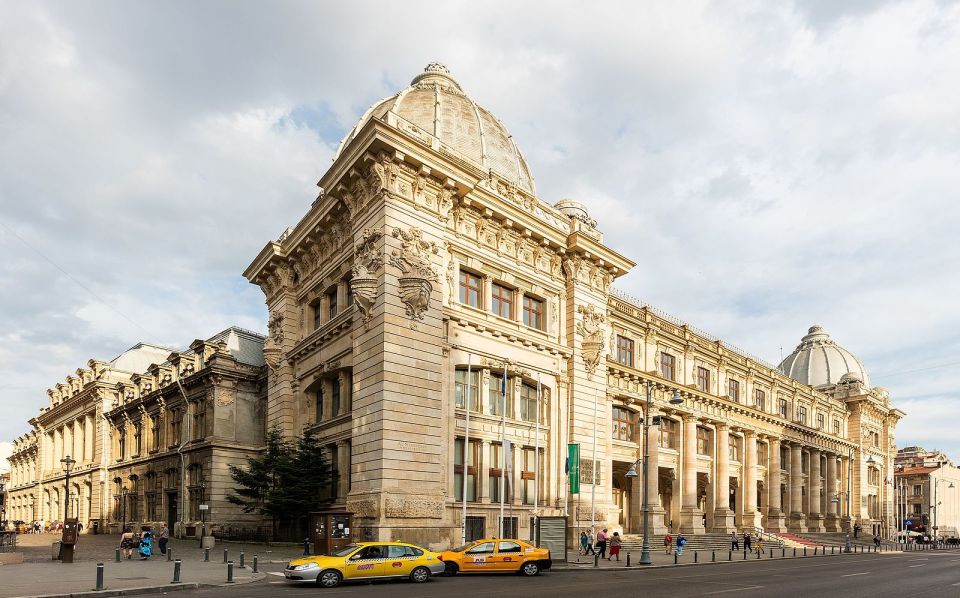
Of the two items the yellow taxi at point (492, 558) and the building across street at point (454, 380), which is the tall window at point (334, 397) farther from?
the yellow taxi at point (492, 558)

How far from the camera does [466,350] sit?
125ft

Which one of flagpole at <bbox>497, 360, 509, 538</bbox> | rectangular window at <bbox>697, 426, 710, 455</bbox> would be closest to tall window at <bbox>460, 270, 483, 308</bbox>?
flagpole at <bbox>497, 360, 509, 538</bbox>

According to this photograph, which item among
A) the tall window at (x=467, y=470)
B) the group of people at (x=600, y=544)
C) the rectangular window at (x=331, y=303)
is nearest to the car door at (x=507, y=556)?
the tall window at (x=467, y=470)

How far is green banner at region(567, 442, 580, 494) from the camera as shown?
40.7 m

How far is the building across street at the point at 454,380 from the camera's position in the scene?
34969mm

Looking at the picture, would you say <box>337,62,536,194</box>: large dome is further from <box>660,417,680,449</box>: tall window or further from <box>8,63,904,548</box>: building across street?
<box>660,417,680,449</box>: tall window

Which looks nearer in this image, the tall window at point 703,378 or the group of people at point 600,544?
the group of people at point 600,544

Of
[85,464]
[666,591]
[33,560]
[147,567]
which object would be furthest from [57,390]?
[666,591]

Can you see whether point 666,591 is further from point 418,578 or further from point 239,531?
point 239,531

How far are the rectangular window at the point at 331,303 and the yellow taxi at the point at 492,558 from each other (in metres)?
17.2

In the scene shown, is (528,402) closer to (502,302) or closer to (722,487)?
(502,302)

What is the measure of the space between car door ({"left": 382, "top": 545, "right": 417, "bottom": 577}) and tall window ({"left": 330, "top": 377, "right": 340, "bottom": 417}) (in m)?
15.1

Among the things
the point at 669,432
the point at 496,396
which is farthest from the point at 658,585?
the point at 669,432

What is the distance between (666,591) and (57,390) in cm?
9069
